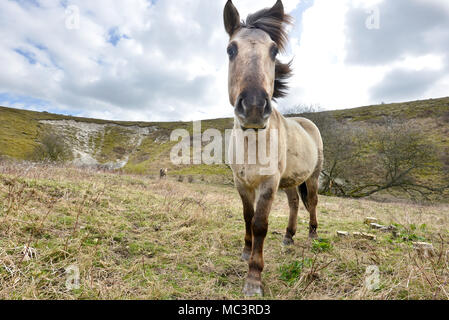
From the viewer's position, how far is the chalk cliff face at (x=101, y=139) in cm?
5688

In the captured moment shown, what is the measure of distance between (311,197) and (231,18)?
408 centimetres

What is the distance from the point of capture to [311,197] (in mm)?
5266

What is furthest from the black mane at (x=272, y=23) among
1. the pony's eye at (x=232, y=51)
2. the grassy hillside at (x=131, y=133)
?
the grassy hillside at (x=131, y=133)

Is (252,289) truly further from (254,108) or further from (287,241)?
(287,241)

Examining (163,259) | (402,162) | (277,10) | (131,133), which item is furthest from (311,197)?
(131,133)

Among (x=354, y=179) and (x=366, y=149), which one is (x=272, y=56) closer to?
(x=354, y=179)

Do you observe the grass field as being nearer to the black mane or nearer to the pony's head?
the pony's head

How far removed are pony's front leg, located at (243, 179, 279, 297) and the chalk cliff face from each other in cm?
5605

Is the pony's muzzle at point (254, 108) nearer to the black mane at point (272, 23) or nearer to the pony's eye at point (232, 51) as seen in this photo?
the pony's eye at point (232, 51)

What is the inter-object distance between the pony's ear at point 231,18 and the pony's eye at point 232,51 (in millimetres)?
633

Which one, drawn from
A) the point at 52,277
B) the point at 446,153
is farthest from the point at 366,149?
the point at 52,277
